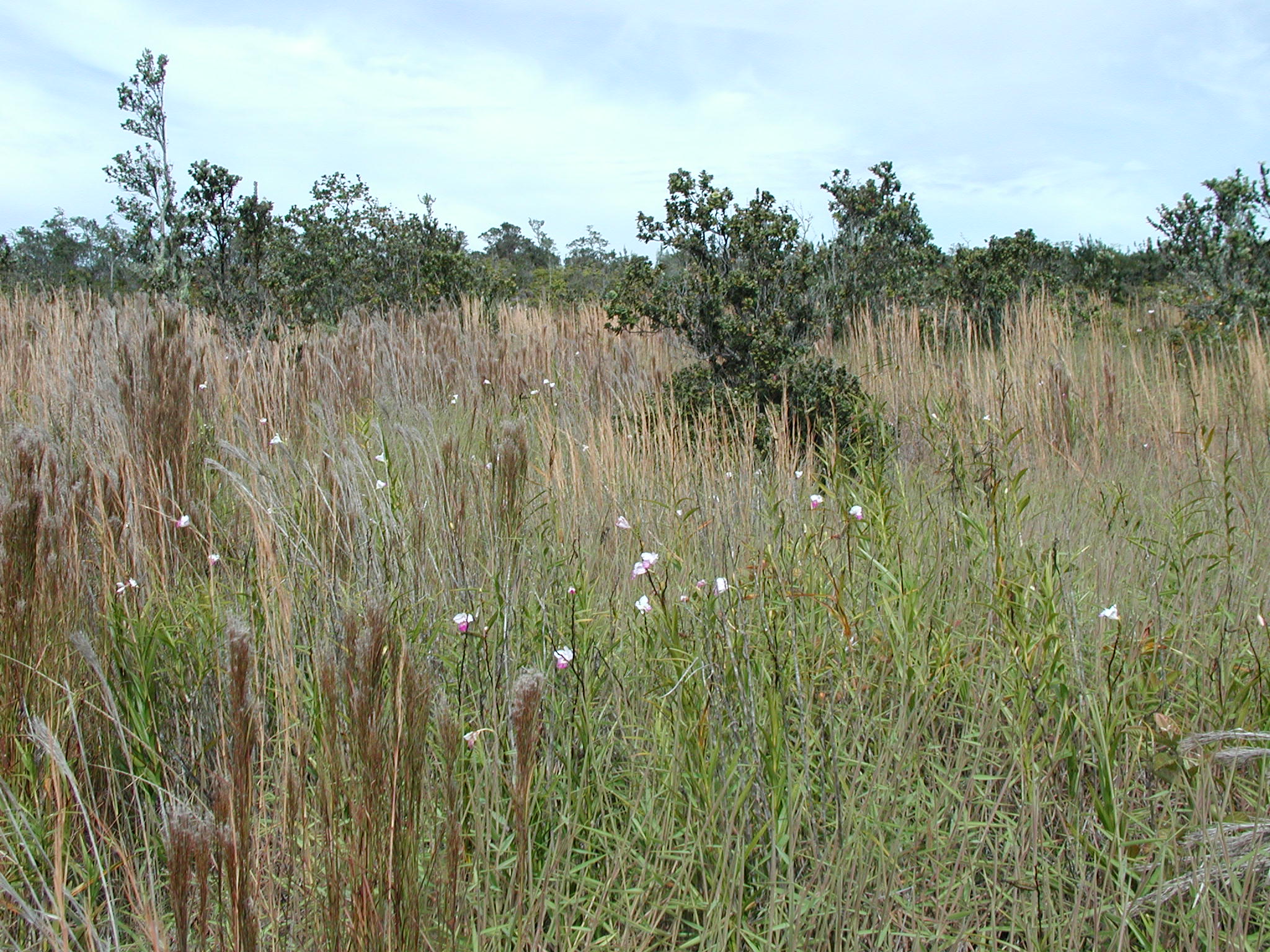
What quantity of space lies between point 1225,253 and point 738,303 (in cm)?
650

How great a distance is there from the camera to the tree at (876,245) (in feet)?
31.6

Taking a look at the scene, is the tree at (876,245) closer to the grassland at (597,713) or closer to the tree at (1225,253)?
the tree at (1225,253)

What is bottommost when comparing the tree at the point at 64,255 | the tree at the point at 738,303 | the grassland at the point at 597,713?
the grassland at the point at 597,713

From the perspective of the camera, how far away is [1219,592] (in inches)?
106

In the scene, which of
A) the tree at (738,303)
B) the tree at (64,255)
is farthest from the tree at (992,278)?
the tree at (64,255)

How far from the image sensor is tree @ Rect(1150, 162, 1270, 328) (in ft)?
28.1

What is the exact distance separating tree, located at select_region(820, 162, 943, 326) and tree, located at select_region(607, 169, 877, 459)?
3.28 metres

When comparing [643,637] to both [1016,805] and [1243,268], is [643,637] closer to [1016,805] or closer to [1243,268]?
[1016,805]

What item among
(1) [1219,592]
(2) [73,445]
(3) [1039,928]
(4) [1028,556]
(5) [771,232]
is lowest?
(3) [1039,928]

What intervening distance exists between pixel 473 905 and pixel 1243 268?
10434mm

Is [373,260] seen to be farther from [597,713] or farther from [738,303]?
[597,713]

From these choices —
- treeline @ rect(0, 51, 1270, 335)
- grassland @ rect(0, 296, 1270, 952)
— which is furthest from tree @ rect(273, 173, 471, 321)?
grassland @ rect(0, 296, 1270, 952)

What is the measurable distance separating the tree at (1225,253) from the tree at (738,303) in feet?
17.2

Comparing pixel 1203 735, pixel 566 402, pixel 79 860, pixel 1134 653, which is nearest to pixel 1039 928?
pixel 1203 735
